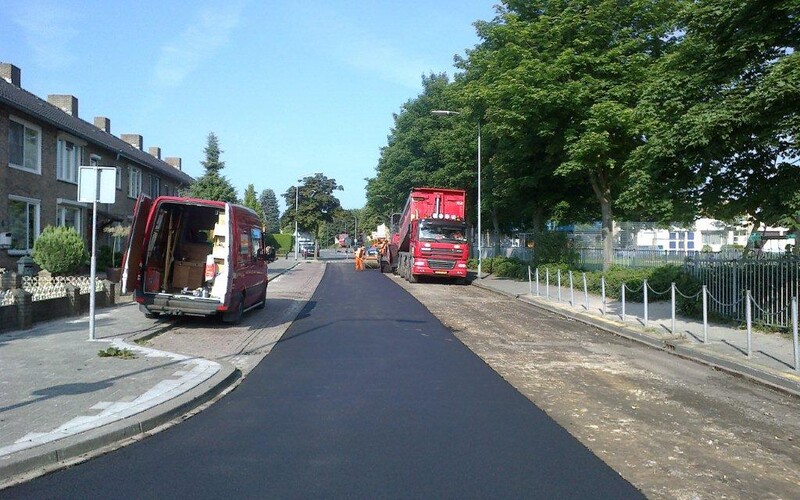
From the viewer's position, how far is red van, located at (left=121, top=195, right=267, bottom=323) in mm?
13006

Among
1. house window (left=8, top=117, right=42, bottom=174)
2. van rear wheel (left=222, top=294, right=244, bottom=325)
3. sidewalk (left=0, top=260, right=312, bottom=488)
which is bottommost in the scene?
sidewalk (left=0, top=260, right=312, bottom=488)

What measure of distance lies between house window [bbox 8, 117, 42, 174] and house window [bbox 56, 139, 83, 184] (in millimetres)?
1505

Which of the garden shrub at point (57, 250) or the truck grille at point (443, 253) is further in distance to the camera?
the truck grille at point (443, 253)

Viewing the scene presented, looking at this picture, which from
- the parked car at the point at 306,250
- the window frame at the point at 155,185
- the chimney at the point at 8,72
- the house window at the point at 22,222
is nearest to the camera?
the house window at the point at 22,222

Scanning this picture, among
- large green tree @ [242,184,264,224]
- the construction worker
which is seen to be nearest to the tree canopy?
the construction worker

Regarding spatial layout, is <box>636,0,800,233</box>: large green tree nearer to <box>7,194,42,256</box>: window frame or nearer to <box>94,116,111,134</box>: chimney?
<box>7,194,42,256</box>: window frame

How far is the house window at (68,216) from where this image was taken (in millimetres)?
26141

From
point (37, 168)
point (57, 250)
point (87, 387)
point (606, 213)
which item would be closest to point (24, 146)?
point (37, 168)

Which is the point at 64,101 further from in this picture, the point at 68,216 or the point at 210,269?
the point at 210,269

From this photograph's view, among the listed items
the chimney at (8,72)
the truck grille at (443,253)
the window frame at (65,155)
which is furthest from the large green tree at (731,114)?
the chimney at (8,72)

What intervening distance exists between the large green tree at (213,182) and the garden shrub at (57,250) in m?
19.7

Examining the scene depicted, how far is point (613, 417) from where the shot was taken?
7.15 m

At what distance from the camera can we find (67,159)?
26.7 m

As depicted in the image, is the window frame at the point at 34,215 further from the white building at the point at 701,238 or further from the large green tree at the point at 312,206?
the large green tree at the point at 312,206
